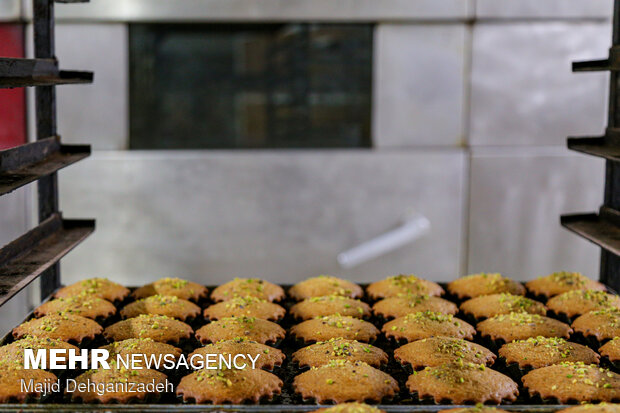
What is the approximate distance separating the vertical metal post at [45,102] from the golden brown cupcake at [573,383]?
160 centimetres

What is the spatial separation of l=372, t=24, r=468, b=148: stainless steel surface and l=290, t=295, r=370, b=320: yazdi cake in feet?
5.95

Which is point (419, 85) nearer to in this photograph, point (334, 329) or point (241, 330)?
point (334, 329)

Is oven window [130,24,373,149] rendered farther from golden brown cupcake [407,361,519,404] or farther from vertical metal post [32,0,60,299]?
golden brown cupcake [407,361,519,404]

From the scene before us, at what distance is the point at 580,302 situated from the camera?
238 centimetres

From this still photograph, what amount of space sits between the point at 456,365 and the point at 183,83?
2681 millimetres

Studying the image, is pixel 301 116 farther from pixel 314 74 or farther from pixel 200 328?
pixel 200 328

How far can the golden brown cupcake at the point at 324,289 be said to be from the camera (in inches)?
100

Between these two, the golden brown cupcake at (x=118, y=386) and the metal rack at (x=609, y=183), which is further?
the metal rack at (x=609, y=183)

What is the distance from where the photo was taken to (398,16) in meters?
3.99

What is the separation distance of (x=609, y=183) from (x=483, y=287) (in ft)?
1.84

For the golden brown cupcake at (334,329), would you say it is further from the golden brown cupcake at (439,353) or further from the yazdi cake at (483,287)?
the yazdi cake at (483,287)

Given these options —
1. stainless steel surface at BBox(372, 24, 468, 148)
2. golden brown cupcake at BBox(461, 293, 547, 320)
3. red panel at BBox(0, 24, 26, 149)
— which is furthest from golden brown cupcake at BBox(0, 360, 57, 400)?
stainless steel surface at BBox(372, 24, 468, 148)

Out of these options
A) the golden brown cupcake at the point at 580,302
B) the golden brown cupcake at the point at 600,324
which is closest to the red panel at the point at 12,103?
the golden brown cupcake at the point at 580,302

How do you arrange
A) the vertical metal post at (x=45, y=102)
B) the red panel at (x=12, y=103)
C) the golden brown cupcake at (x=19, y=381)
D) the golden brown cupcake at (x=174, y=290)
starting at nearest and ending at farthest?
the golden brown cupcake at (x=19, y=381) < the vertical metal post at (x=45, y=102) < the golden brown cupcake at (x=174, y=290) < the red panel at (x=12, y=103)
